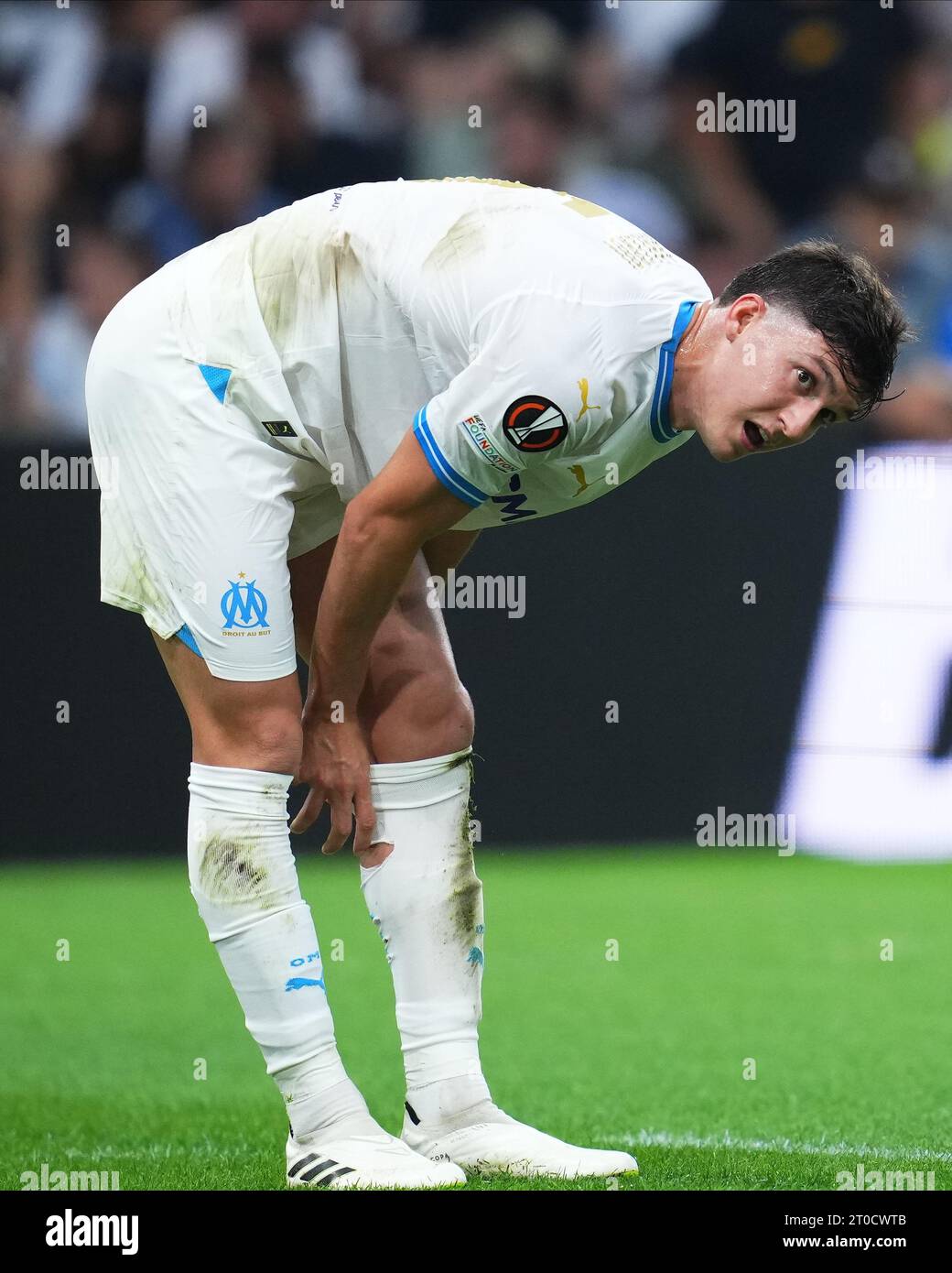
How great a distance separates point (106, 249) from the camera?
7125 millimetres

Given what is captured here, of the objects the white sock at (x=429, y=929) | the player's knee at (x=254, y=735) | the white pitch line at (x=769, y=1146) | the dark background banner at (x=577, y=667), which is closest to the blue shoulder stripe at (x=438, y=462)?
the player's knee at (x=254, y=735)

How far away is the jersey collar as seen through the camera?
2.25m

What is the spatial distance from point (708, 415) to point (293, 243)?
2.08ft

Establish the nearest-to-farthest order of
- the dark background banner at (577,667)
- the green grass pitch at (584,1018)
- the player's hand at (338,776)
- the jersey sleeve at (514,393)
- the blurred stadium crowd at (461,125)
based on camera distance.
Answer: the jersey sleeve at (514,393), the player's hand at (338,776), the green grass pitch at (584,1018), the dark background banner at (577,667), the blurred stadium crowd at (461,125)

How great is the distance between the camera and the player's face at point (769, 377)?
221 centimetres

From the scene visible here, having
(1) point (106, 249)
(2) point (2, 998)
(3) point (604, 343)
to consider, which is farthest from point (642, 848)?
(3) point (604, 343)

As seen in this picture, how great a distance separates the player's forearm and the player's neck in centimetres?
39

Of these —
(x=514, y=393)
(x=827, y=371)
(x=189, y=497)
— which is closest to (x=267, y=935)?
(x=189, y=497)

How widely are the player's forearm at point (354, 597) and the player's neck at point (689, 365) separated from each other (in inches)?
15.5

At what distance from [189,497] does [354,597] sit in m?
0.28

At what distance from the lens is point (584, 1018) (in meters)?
3.82

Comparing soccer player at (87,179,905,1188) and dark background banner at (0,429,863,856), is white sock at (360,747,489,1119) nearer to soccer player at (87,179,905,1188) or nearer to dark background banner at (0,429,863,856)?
soccer player at (87,179,905,1188)

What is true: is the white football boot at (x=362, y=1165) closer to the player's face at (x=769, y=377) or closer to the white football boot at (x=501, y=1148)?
the white football boot at (x=501, y=1148)

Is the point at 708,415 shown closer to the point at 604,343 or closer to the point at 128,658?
the point at 604,343
